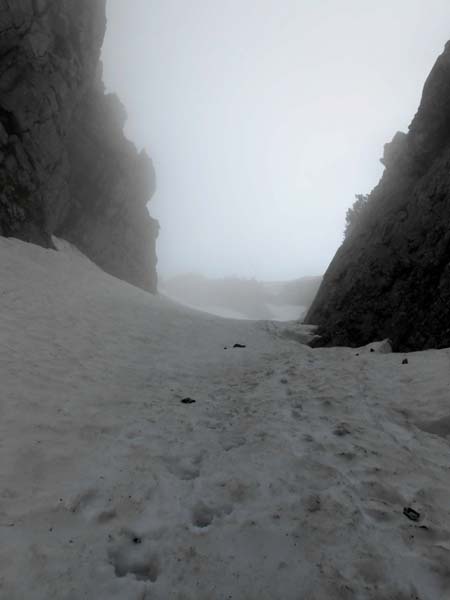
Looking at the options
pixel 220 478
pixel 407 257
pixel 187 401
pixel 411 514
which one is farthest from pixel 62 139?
pixel 411 514

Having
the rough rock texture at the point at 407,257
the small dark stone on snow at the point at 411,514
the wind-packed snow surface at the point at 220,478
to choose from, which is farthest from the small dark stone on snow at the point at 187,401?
the rough rock texture at the point at 407,257

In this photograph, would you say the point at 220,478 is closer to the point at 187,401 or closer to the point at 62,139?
the point at 187,401

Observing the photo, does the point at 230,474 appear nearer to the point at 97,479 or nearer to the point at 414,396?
the point at 97,479

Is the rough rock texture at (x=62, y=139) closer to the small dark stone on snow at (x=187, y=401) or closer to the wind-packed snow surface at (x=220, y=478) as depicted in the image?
the wind-packed snow surface at (x=220, y=478)

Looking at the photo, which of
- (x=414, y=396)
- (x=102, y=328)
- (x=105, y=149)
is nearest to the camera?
(x=414, y=396)

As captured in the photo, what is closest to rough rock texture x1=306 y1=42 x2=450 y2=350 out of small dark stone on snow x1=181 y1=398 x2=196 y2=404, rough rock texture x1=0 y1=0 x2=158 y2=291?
small dark stone on snow x1=181 y1=398 x2=196 y2=404

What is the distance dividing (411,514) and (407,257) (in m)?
13.5

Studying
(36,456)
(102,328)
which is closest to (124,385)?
(36,456)

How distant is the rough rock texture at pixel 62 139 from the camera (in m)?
26.0

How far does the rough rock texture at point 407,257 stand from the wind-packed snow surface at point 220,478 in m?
3.05

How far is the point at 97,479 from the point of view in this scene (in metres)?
6.04

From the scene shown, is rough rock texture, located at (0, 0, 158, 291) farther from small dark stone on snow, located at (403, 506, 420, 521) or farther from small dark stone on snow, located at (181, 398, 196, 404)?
small dark stone on snow, located at (403, 506, 420, 521)

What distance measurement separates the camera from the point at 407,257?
639 inches

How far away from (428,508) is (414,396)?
4292mm
